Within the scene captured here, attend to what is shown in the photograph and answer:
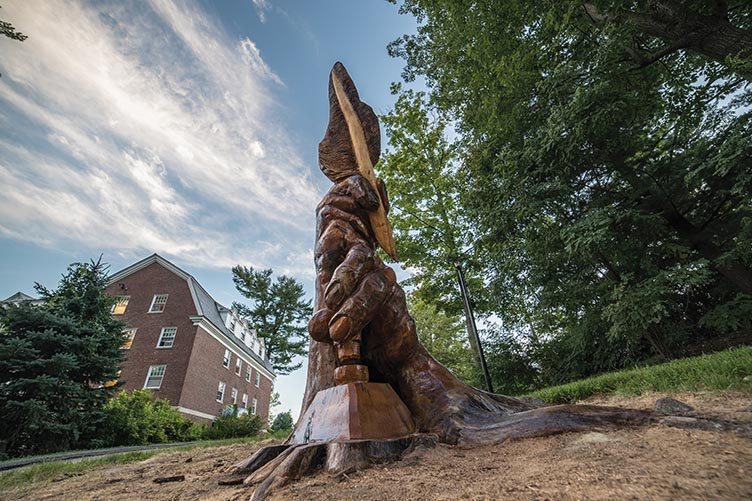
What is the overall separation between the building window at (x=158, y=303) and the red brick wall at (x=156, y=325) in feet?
0.75

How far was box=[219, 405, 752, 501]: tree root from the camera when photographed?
62.9 inches

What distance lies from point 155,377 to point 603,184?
75.8ft

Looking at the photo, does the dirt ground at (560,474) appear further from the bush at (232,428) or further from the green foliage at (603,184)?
the bush at (232,428)

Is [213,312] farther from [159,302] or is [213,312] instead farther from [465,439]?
[465,439]

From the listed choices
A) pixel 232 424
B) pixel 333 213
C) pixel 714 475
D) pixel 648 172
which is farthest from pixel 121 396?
pixel 648 172

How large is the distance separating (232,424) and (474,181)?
1279 centimetres

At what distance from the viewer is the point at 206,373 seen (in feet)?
67.8

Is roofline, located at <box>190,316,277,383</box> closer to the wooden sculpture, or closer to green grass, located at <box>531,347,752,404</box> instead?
the wooden sculpture

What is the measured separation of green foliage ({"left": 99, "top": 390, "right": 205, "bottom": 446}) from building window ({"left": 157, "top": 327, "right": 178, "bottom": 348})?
650 centimetres

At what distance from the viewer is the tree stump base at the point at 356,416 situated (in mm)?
1960

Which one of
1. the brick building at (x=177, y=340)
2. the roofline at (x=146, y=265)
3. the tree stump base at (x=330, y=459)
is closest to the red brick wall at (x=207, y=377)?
the brick building at (x=177, y=340)

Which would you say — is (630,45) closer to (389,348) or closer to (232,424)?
(389,348)

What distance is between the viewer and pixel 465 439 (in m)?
2.02

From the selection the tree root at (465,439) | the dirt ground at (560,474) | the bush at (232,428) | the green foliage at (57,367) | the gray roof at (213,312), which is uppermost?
the gray roof at (213,312)
